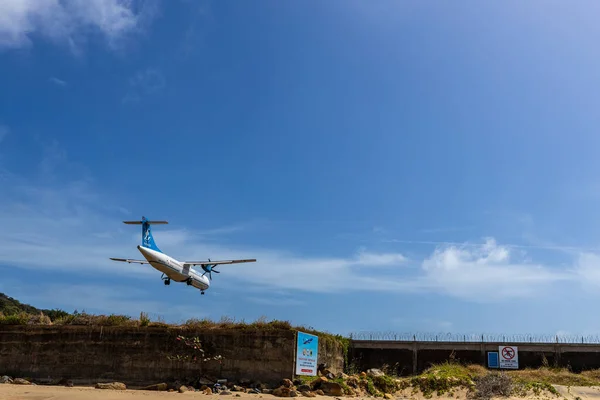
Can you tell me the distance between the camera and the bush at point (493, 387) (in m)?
27.8

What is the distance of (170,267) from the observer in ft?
143

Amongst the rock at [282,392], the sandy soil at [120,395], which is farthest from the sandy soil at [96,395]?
the rock at [282,392]

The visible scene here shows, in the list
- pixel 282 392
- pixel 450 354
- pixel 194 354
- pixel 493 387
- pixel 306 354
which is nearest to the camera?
pixel 282 392

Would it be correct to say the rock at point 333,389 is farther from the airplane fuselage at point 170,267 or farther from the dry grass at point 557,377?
the airplane fuselage at point 170,267

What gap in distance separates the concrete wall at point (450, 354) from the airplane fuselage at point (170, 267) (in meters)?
15.7

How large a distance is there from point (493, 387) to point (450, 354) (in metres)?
11.1

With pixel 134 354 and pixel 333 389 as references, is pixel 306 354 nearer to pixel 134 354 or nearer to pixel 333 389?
pixel 333 389

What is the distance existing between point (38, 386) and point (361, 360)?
22.1 m

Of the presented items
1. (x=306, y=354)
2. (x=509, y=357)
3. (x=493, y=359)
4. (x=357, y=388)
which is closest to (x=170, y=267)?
(x=306, y=354)

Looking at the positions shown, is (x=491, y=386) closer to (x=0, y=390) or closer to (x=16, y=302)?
(x=0, y=390)

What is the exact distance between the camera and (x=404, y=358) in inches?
1590

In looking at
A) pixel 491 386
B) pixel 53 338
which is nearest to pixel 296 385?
pixel 491 386

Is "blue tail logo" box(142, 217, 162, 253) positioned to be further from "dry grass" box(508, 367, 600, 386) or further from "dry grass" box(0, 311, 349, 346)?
"dry grass" box(508, 367, 600, 386)

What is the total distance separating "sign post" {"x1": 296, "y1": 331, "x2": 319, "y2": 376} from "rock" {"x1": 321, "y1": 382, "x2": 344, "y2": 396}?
2585mm
